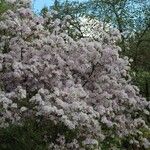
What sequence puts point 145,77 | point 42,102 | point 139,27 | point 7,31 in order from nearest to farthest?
1. point 42,102
2. point 7,31
3. point 145,77
4. point 139,27

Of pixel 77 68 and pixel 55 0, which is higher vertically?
pixel 55 0

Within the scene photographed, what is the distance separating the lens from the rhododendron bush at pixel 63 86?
47.9 ft

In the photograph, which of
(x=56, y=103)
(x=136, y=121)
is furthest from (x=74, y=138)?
(x=136, y=121)

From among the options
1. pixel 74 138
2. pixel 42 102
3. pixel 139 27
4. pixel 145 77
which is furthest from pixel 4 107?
pixel 139 27

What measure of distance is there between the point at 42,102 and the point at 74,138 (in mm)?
1472

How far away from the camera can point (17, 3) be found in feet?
58.9

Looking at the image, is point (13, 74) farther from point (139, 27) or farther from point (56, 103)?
point (139, 27)

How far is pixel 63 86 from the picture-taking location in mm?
16031

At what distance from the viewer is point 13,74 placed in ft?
51.4

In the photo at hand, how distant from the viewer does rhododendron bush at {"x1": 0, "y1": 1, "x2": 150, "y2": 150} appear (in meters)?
14.6

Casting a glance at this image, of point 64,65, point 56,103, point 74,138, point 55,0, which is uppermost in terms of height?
point 55,0

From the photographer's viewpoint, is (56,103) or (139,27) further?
(139,27)

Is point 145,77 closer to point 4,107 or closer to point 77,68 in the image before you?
point 77,68

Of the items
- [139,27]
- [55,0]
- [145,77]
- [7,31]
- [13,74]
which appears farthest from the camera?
[55,0]
